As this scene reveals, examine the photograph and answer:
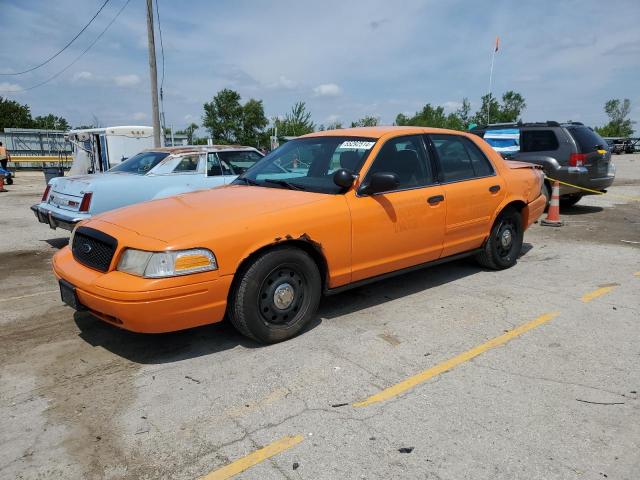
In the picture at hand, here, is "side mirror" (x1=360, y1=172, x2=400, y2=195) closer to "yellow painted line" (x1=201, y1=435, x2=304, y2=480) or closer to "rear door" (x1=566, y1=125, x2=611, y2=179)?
"yellow painted line" (x1=201, y1=435, x2=304, y2=480)

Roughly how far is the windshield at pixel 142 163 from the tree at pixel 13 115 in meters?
56.7

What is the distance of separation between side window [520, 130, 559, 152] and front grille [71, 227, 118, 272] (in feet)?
29.5

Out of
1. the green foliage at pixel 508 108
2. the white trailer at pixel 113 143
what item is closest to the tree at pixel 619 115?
the green foliage at pixel 508 108

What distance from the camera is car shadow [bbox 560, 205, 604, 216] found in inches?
414

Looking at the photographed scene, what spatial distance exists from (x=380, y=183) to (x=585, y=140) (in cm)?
750

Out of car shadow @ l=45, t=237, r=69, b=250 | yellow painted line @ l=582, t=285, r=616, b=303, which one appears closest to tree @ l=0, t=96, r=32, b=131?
car shadow @ l=45, t=237, r=69, b=250

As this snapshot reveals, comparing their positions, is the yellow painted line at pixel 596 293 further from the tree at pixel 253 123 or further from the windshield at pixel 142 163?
the tree at pixel 253 123

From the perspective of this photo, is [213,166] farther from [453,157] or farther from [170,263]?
[170,263]

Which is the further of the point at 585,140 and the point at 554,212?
the point at 585,140

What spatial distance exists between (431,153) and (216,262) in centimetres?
254

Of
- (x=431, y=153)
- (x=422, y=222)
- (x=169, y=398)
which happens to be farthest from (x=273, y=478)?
(x=431, y=153)

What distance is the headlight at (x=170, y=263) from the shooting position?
3.25 m

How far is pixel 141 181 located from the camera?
730 centimetres

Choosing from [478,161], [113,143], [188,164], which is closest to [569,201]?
[478,161]
